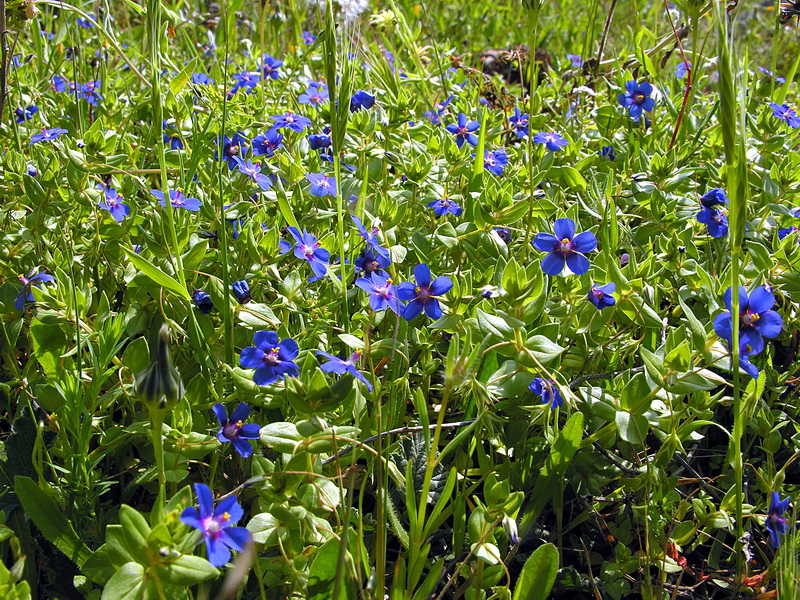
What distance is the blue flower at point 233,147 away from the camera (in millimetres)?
2293

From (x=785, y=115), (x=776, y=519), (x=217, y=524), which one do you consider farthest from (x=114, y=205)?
(x=785, y=115)

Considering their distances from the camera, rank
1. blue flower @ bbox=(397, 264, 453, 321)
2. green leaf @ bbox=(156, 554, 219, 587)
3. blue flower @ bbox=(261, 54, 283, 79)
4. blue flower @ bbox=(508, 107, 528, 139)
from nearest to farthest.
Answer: green leaf @ bbox=(156, 554, 219, 587) → blue flower @ bbox=(397, 264, 453, 321) → blue flower @ bbox=(508, 107, 528, 139) → blue flower @ bbox=(261, 54, 283, 79)

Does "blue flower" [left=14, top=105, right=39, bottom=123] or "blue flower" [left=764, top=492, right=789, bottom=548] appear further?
"blue flower" [left=14, top=105, right=39, bottom=123]

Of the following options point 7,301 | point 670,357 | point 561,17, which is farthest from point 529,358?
point 561,17

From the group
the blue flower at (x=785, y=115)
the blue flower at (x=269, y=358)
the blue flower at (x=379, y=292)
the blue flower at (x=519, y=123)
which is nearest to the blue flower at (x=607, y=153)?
the blue flower at (x=519, y=123)

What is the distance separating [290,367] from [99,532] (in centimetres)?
54

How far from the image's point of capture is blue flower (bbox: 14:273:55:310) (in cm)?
170

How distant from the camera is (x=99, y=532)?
1.50 meters

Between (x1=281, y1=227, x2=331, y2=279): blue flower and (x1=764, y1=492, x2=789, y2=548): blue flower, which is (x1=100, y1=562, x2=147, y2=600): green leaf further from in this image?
(x1=764, y1=492, x2=789, y2=548): blue flower

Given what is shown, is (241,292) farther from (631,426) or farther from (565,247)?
(631,426)

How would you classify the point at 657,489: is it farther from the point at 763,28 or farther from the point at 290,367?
the point at 763,28

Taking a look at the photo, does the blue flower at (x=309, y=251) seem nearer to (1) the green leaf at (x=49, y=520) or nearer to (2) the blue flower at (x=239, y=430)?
(2) the blue flower at (x=239, y=430)

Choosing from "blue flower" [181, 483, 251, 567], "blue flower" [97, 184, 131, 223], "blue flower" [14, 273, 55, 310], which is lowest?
"blue flower" [181, 483, 251, 567]

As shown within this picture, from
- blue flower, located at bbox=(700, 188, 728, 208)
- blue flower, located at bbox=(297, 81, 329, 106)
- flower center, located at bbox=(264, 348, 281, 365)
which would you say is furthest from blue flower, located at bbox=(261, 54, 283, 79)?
flower center, located at bbox=(264, 348, 281, 365)
